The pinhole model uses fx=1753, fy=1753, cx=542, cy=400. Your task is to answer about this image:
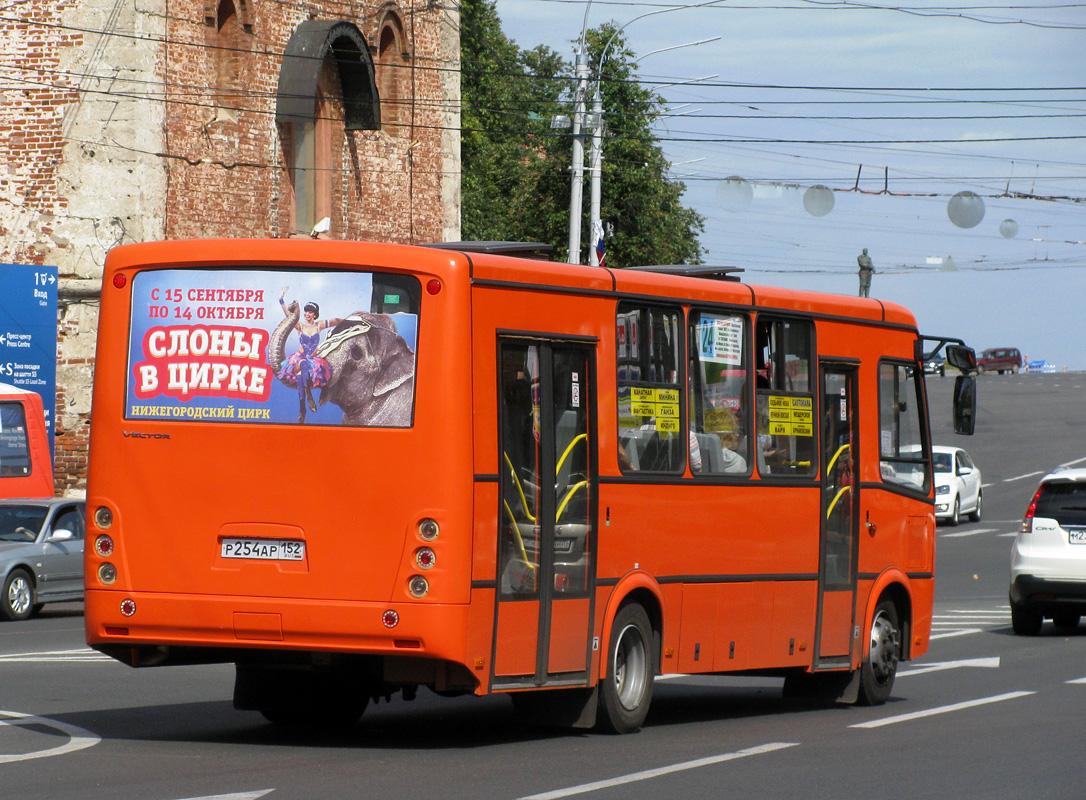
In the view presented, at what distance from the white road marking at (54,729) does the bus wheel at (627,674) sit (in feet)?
9.82

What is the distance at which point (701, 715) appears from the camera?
1248 centimetres

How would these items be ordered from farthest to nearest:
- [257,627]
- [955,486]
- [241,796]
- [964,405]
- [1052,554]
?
[955,486] < [1052,554] < [964,405] < [257,627] < [241,796]

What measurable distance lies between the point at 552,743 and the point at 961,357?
551 cm

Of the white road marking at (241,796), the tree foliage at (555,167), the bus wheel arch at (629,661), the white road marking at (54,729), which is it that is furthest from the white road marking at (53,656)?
the tree foliage at (555,167)

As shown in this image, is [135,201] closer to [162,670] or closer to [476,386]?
[162,670]

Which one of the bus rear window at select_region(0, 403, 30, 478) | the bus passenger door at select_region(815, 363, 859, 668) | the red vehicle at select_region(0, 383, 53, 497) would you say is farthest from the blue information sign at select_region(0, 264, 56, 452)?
the bus passenger door at select_region(815, 363, 859, 668)

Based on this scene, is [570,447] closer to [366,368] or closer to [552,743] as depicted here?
[366,368]

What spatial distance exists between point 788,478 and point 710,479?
1.06m

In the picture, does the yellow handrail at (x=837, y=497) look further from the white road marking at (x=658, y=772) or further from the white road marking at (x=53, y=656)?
the white road marking at (x=53, y=656)

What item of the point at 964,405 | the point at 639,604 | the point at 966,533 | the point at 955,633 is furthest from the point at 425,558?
the point at 966,533

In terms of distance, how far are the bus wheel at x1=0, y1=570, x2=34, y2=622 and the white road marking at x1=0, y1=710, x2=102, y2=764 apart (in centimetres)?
1065

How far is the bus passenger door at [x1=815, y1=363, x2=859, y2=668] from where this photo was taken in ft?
41.7

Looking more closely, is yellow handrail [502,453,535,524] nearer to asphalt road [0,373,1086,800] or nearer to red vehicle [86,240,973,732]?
red vehicle [86,240,973,732]

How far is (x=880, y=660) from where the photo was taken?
13.5 metres
